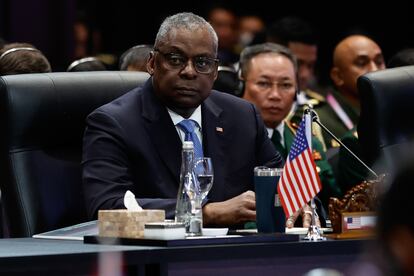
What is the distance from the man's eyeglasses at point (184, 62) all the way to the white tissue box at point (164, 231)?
44.6 inches

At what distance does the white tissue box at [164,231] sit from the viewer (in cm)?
317

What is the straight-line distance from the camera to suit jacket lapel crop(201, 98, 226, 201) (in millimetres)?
4332

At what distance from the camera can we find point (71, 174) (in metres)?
4.41

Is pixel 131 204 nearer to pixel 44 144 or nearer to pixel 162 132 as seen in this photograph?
pixel 162 132

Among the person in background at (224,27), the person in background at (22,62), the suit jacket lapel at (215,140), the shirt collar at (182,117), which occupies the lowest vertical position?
the suit jacket lapel at (215,140)

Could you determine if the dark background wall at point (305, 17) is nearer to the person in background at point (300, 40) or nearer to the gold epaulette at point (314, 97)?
the person in background at point (300, 40)

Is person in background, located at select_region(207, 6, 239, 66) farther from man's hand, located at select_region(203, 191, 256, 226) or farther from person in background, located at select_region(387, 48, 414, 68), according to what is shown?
man's hand, located at select_region(203, 191, 256, 226)

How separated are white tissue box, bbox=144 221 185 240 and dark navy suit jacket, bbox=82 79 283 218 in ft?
2.14

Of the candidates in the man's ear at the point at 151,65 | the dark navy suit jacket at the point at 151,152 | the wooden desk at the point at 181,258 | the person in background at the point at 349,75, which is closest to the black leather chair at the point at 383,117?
the dark navy suit jacket at the point at 151,152

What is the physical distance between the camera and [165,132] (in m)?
4.28

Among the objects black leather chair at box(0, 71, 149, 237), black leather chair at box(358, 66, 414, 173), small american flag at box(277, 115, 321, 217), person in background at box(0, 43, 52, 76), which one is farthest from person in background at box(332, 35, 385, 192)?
small american flag at box(277, 115, 321, 217)

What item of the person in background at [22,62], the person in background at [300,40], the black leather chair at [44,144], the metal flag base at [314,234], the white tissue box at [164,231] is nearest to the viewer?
the white tissue box at [164,231]

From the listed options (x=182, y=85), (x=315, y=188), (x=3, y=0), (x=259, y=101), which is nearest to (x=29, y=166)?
(x=182, y=85)

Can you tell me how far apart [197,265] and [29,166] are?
1.42 metres
